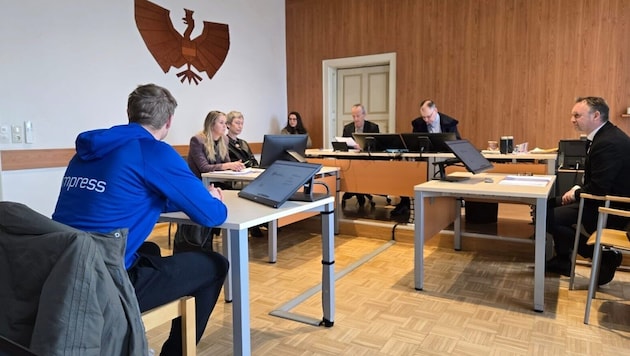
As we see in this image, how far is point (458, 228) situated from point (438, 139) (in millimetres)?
754

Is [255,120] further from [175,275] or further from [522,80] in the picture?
[175,275]

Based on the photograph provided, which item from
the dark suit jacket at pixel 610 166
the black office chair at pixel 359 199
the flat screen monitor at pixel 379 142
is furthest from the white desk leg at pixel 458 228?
the black office chair at pixel 359 199

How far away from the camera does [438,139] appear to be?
3.83 meters

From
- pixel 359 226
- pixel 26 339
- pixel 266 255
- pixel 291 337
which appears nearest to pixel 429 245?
pixel 359 226

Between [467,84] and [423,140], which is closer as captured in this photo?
[423,140]

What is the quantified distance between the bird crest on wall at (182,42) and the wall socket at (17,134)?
1.61 metres

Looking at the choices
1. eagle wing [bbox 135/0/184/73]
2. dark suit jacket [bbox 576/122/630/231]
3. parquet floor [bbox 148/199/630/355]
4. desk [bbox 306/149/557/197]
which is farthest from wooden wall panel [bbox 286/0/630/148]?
dark suit jacket [bbox 576/122/630/231]

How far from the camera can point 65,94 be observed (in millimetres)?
4109

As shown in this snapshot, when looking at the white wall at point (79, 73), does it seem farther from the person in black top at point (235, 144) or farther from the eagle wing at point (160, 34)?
the person in black top at point (235, 144)

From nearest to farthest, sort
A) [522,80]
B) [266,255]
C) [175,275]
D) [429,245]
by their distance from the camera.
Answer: [175,275]
[266,255]
[429,245]
[522,80]

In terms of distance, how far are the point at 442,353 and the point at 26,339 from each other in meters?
1.65

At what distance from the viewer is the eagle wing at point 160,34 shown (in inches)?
189

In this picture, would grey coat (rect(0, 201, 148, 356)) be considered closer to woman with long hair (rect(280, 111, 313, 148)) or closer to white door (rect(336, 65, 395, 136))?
A: woman with long hair (rect(280, 111, 313, 148))

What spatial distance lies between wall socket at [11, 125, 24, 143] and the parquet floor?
85.0 inches
